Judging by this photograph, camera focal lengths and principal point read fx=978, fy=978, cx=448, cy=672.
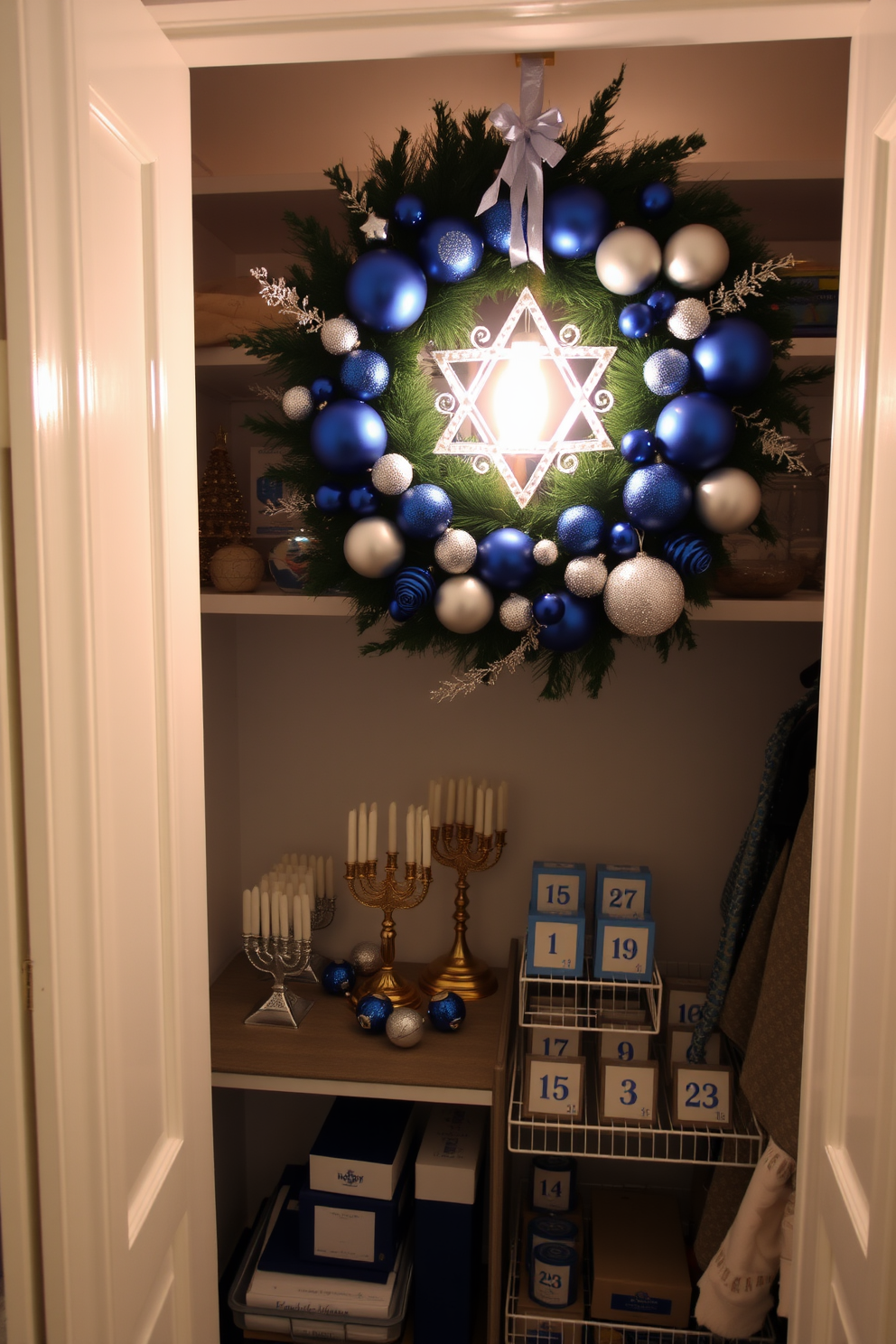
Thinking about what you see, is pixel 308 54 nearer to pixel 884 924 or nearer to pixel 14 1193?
pixel 884 924

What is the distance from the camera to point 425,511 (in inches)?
59.9

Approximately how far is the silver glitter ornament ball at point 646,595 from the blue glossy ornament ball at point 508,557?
5.4 inches

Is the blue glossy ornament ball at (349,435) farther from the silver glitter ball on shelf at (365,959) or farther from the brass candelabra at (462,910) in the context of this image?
the silver glitter ball on shelf at (365,959)

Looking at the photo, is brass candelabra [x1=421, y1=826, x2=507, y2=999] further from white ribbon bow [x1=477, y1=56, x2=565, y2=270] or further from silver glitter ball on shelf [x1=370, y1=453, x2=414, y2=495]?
white ribbon bow [x1=477, y1=56, x2=565, y2=270]

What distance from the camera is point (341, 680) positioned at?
7.15ft

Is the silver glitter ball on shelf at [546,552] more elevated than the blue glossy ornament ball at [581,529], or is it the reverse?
the blue glossy ornament ball at [581,529]

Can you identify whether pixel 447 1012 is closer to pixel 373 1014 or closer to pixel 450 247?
pixel 373 1014

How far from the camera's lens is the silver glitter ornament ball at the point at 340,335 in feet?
5.03

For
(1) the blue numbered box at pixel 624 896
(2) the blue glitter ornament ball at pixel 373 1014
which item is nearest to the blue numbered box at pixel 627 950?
(1) the blue numbered box at pixel 624 896

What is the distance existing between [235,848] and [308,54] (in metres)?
1.60

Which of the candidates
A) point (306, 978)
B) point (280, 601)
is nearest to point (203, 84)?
point (280, 601)

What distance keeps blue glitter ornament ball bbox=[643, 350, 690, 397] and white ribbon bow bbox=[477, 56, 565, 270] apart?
23cm

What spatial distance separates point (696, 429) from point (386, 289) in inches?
20.3

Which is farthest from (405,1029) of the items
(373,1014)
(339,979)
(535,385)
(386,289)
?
(386,289)
